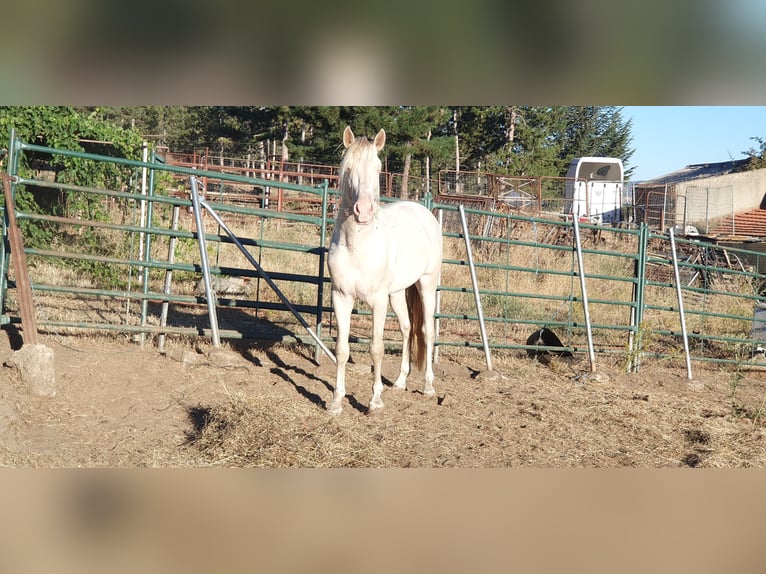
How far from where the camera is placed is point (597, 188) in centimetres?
2156

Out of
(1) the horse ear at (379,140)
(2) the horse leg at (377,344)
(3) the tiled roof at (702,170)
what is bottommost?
(2) the horse leg at (377,344)

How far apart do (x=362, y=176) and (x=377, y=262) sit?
0.74 meters

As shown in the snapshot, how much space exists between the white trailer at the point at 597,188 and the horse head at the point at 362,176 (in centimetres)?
1668

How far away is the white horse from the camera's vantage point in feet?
14.1

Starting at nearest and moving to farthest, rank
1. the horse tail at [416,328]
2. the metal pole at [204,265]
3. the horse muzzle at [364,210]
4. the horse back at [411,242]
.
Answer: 1. the horse muzzle at [364,210]
2. the horse back at [411,242]
3. the metal pole at [204,265]
4. the horse tail at [416,328]

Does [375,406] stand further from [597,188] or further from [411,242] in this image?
[597,188]

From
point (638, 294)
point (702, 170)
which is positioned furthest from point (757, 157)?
point (638, 294)

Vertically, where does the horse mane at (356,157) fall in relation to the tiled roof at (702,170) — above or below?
below

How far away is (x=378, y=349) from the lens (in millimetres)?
5016

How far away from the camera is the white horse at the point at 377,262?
430 cm

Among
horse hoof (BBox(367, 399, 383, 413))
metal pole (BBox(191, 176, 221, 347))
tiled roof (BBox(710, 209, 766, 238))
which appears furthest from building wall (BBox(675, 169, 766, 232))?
metal pole (BBox(191, 176, 221, 347))

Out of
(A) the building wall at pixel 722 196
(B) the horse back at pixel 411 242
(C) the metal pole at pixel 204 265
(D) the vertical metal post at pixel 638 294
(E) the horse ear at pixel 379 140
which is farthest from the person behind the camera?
(A) the building wall at pixel 722 196

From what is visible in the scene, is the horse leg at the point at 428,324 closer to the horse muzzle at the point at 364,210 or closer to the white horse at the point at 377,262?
the white horse at the point at 377,262

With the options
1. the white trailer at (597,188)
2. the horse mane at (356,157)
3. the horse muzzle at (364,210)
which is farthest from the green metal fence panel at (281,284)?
the white trailer at (597,188)
